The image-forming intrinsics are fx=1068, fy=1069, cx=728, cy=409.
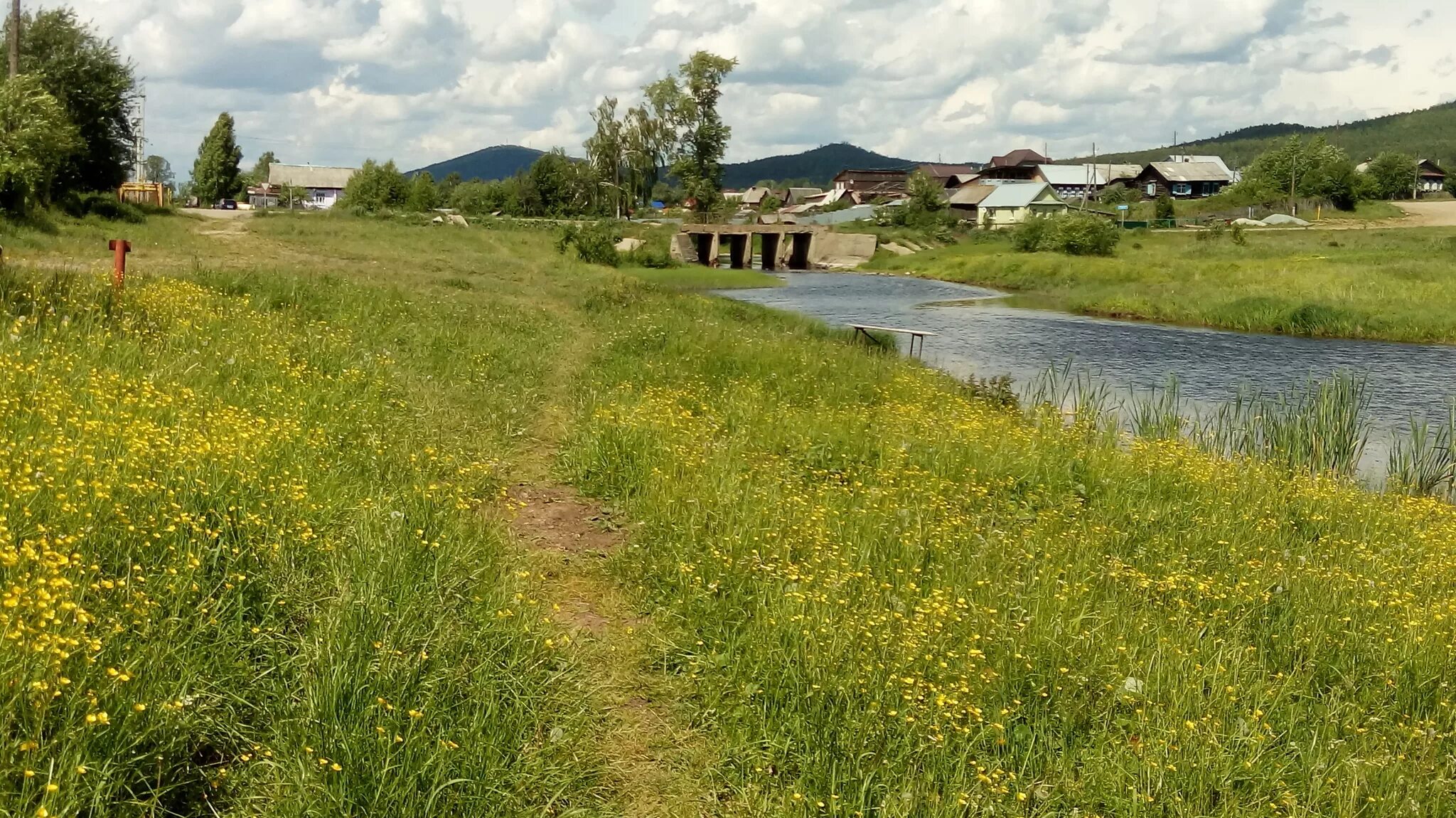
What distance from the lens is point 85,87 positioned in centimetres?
5041

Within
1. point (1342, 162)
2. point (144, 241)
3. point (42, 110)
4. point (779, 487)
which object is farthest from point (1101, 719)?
point (1342, 162)

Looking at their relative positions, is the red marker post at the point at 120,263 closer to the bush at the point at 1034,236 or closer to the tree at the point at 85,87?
the tree at the point at 85,87

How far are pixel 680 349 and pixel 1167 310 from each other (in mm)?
31858

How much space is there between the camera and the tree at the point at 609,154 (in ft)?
367

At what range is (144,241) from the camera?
36.1 meters

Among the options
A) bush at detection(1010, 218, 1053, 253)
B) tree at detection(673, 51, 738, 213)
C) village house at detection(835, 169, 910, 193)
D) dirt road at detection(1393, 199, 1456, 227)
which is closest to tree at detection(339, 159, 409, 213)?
tree at detection(673, 51, 738, 213)

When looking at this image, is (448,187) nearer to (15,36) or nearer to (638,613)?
(15,36)


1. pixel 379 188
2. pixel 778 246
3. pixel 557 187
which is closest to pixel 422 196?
pixel 379 188

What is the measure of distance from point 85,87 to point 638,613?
180 feet

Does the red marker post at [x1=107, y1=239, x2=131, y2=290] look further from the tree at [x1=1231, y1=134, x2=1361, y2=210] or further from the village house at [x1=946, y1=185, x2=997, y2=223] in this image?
the village house at [x1=946, y1=185, x2=997, y2=223]

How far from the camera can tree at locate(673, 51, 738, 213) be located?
102 meters

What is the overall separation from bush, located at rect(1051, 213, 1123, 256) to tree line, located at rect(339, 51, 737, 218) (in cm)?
4159

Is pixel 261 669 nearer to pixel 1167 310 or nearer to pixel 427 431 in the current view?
pixel 427 431

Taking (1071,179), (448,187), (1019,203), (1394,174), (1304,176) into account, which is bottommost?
(448,187)
